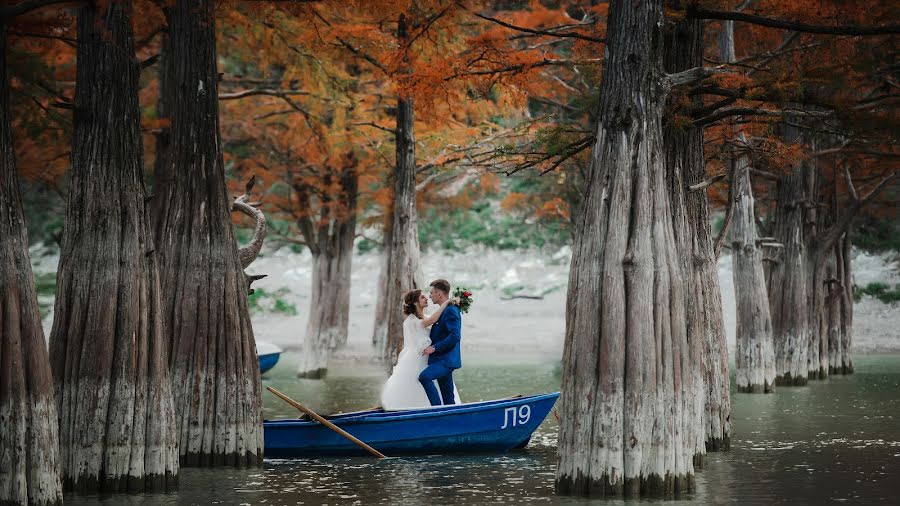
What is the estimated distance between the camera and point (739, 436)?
55.8 feet

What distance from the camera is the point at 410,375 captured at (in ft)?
50.5

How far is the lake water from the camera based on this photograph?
11.6 m

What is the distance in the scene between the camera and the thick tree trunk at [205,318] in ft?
42.5

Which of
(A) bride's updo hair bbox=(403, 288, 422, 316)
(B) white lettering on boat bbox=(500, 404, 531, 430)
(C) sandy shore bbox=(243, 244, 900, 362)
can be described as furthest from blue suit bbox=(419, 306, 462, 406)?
(C) sandy shore bbox=(243, 244, 900, 362)

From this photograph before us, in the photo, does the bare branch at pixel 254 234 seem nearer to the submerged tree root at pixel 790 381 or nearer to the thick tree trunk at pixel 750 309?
the thick tree trunk at pixel 750 309

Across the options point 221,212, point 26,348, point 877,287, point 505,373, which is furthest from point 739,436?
point 877,287

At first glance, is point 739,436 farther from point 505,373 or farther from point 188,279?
point 505,373

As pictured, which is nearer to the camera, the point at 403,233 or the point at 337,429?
the point at 337,429

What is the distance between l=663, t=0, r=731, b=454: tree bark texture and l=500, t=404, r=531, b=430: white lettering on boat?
2.42m

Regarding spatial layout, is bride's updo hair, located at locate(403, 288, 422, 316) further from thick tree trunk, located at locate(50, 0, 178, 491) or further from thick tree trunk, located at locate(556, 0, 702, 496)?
thick tree trunk, located at locate(556, 0, 702, 496)

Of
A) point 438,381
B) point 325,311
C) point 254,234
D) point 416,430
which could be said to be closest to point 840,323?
point 325,311

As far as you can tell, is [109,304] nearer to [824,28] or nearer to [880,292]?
[824,28]

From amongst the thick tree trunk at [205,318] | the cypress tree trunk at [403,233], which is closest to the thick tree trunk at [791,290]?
the cypress tree trunk at [403,233]

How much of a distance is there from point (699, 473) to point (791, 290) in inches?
558
